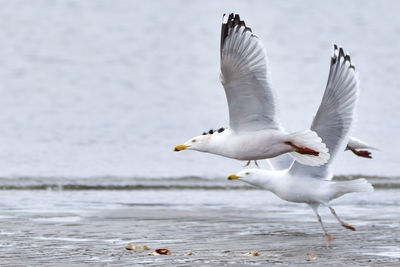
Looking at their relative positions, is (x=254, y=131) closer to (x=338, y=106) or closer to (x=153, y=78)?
(x=338, y=106)

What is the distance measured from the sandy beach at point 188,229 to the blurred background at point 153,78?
2901 millimetres

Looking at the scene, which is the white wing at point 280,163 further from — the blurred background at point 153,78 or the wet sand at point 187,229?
the blurred background at point 153,78

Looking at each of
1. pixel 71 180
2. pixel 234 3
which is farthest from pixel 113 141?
pixel 234 3

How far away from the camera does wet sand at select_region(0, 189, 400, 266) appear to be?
307 inches

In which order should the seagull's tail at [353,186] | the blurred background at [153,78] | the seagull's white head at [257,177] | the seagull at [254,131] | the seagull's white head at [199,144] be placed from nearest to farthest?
the seagull at [254,131] < the seagull's white head at [199,144] < the seagull's tail at [353,186] < the seagull's white head at [257,177] < the blurred background at [153,78]

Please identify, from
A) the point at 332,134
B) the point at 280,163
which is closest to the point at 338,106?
the point at 332,134

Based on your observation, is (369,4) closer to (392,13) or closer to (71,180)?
(392,13)

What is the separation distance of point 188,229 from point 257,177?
885mm

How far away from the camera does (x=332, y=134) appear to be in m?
9.44

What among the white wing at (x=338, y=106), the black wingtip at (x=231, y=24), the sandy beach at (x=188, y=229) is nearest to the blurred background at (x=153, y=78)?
the sandy beach at (x=188, y=229)

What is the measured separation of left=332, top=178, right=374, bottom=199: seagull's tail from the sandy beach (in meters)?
0.45

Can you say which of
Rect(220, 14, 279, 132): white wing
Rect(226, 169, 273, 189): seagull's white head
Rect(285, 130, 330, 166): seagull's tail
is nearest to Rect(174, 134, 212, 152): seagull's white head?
Rect(220, 14, 279, 132): white wing

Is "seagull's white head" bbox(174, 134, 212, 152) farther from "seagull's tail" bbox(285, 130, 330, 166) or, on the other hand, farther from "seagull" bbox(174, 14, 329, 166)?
"seagull's tail" bbox(285, 130, 330, 166)

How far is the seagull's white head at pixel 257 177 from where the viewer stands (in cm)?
966
